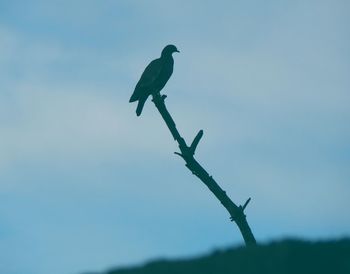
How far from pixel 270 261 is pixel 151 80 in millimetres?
8300

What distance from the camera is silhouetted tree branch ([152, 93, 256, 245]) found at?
28.5 ft

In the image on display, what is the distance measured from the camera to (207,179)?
9031 millimetres

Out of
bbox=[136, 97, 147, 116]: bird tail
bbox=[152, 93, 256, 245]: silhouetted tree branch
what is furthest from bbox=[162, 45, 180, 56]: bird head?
bbox=[152, 93, 256, 245]: silhouetted tree branch

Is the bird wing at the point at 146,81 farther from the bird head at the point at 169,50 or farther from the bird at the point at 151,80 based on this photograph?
the bird head at the point at 169,50

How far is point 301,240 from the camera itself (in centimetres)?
385

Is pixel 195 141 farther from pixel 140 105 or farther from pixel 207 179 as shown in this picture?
pixel 140 105

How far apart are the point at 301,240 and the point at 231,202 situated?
500cm

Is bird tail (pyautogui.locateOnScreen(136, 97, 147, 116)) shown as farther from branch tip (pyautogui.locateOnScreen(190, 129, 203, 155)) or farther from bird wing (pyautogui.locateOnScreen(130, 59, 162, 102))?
branch tip (pyautogui.locateOnScreen(190, 129, 203, 155))

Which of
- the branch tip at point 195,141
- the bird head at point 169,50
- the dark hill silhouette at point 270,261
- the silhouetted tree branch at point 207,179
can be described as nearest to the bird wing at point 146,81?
the bird head at point 169,50

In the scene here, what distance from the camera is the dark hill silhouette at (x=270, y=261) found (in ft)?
12.2

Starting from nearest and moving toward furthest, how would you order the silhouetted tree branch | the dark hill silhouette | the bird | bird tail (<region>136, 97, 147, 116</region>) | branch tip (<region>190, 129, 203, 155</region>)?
the dark hill silhouette → the silhouetted tree branch → branch tip (<region>190, 129, 203, 155</region>) → the bird → bird tail (<region>136, 97, 147, 116</region>)

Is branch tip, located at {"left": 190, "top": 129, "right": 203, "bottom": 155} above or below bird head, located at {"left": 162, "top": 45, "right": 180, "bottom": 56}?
below

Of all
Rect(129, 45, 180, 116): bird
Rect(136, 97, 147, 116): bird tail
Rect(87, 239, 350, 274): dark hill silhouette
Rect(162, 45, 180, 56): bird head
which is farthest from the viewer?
Rect(162, 45, 180, 56): bird head

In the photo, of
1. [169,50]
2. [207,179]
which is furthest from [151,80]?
[207,179]
